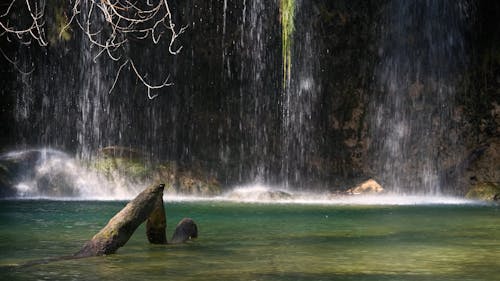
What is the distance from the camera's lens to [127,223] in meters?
9.10

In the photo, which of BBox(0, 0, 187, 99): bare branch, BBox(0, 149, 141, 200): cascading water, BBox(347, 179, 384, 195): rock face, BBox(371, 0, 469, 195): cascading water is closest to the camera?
BBox(0, 0, 187, 99): bare branch

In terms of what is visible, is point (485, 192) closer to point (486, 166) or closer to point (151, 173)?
point (486, 166)

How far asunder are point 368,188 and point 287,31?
5.49m

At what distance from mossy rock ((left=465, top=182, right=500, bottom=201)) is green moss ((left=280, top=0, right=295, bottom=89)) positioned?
22.2 feet

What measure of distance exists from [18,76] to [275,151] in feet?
28.9

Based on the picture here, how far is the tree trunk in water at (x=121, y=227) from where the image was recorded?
888 cm

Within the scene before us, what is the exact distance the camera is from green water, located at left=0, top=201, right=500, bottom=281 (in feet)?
25.3

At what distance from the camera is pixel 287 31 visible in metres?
27.4

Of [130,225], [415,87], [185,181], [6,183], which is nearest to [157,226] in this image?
[130,225]

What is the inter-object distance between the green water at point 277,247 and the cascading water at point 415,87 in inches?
453

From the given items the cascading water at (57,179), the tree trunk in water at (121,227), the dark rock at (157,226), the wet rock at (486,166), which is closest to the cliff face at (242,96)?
the wet rock at (486,166)

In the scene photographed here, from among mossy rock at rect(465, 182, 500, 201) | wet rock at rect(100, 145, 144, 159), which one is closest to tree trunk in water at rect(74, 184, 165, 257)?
mossy rock at rect(465, 182, 500, 201)

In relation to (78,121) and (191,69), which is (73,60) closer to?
(78,121)

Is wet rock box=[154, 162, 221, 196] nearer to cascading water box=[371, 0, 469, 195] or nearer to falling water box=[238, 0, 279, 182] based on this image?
falling water box=[238, 0, 279, 182]
